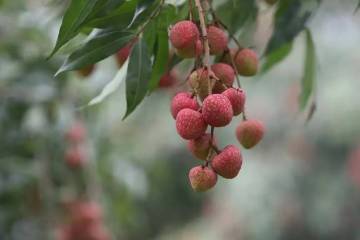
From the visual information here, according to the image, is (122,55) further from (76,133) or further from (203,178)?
(76,133)

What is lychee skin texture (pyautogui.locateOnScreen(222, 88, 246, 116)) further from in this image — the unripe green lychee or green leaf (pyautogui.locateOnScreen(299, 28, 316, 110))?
green leaf (pyautogui.locateOnScreen(299, 28, 316, 110))

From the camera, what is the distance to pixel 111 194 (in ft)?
6.39

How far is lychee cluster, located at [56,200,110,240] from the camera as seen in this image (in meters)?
1.69

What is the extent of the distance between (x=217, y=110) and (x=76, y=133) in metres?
1.20

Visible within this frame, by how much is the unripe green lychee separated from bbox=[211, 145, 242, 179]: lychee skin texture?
0.17 ft

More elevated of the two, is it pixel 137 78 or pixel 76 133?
pixel 137 78

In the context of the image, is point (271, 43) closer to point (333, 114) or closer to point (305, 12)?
point (305, 12)

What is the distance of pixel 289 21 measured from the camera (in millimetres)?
919

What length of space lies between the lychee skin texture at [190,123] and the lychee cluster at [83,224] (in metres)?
1.10

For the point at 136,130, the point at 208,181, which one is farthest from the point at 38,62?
the point at 136,130

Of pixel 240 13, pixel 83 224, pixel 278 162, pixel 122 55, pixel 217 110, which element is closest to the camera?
pixel 217 110

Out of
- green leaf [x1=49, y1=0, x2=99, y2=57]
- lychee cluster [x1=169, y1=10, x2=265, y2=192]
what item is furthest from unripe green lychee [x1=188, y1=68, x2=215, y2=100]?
green leaf [x1=49, y1=0, x2=99, y2=57]

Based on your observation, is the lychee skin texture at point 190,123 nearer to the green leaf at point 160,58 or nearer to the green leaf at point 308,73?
the green leaf at point 160,58

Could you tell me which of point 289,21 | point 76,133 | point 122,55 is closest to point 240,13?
point 289,21
